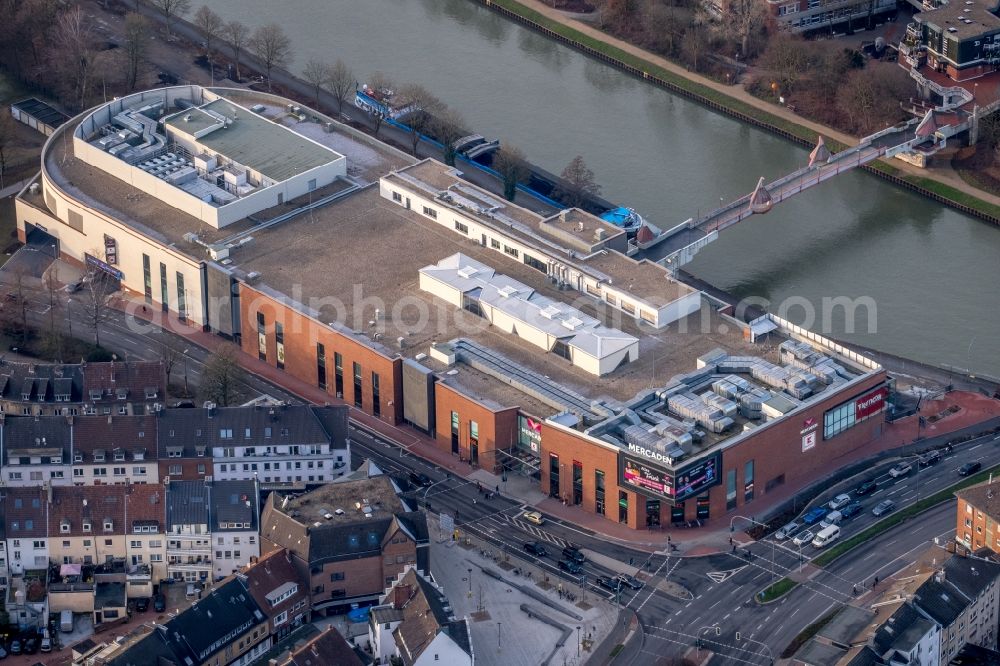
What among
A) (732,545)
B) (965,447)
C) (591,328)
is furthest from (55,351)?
(965,447)

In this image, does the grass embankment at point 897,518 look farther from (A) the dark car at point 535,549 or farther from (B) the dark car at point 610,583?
(A) the dark car at point 535,549

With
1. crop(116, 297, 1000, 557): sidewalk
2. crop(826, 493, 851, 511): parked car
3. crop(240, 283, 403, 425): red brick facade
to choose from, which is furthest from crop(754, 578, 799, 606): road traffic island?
crop(240, 283, 403, 425): red brick facade

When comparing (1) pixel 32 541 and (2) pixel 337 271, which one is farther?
(2) pixel 337 271

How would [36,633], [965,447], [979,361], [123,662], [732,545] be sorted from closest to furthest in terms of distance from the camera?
[123,662], [36,633], [732,545], [965,447], [979,361]

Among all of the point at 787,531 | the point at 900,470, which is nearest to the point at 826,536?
the point at 787,531

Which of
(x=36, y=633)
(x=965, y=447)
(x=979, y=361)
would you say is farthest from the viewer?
(x=979, y=361)

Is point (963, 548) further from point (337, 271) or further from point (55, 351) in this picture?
point (55, 351)

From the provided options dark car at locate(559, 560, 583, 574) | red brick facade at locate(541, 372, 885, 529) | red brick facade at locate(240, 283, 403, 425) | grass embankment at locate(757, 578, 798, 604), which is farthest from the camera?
red brick facade at locate(240, 283, 403, 425)

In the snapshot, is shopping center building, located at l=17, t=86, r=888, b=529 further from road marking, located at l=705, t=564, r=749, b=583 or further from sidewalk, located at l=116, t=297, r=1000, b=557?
road marking, located at l=705, t=564, r=749, b=583
